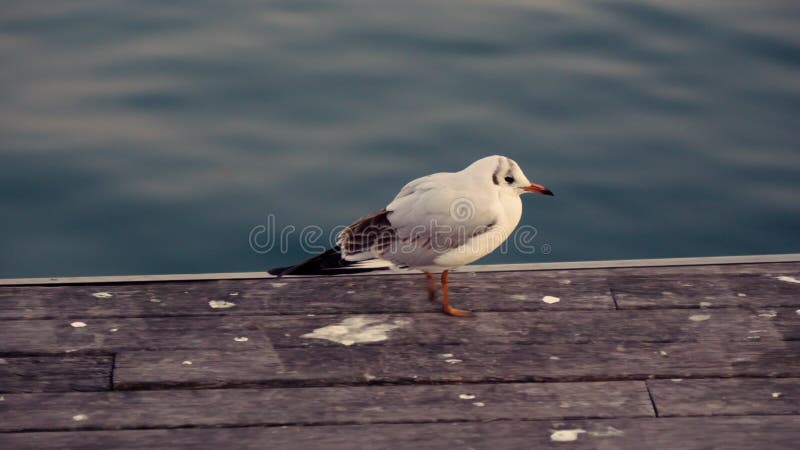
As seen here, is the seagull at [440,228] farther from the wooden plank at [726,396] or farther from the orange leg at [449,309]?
the wooden plank at [726,396]

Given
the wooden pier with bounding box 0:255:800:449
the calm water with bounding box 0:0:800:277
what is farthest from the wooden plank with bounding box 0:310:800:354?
the calm water with bounding box 0:0:800:277

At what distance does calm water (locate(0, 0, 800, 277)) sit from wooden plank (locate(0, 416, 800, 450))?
346cm

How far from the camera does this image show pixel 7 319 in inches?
147

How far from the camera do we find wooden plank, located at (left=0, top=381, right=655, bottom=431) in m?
3.18

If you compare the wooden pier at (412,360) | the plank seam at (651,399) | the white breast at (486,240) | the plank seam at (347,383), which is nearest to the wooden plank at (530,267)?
the wooden pier at (412,360)

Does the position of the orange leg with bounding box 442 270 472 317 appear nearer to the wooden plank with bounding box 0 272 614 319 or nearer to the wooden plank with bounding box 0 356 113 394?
the wooden plank with bounding box 0 272 614 319

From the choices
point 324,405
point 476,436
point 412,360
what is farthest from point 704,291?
point 324,405

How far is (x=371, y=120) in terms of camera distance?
7527 millimetres

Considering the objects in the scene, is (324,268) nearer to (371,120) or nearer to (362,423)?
(362,423)

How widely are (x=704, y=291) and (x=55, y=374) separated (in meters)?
2.20

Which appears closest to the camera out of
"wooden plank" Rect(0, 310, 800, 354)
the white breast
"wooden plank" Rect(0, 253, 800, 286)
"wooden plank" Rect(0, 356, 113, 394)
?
"wooden plank" Rect(0, 356, 113, 394)

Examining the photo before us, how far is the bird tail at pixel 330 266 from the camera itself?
3.88 meters

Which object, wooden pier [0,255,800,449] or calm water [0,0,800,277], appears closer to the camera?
wooden pier [0,255,800,449]

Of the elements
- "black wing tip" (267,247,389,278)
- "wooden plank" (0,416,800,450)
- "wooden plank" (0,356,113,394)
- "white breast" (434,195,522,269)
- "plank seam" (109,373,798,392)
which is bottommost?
"wooden plank" (0,416,800,450)
